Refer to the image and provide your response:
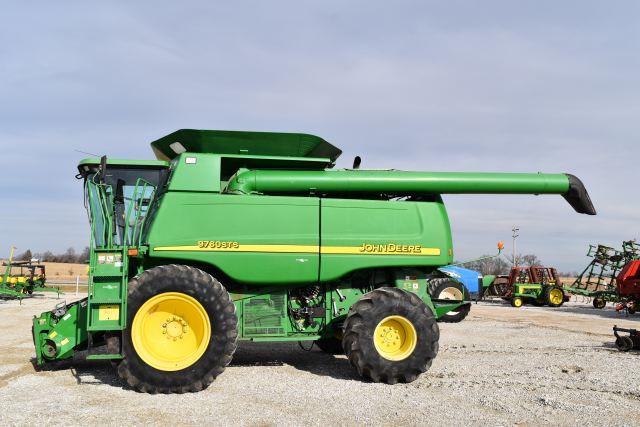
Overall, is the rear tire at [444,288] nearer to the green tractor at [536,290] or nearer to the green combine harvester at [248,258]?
the green combine harvester at [248,258]

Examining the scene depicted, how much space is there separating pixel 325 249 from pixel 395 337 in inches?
62.9

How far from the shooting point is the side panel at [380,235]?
795cm

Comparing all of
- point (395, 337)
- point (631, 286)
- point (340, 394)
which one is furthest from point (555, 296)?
point (340, 394)

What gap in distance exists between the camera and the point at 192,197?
7.59m

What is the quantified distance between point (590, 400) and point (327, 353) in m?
4.65

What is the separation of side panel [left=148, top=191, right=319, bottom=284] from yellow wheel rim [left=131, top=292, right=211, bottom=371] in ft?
2.07

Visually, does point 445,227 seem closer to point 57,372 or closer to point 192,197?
point 192,197

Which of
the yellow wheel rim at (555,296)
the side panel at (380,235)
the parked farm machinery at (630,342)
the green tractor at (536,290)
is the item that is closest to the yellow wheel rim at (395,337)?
the side panel at (380,235)

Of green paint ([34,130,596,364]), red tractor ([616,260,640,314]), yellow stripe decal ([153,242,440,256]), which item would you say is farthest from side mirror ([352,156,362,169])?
red tractor ([616,260,640,314])

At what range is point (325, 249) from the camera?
7.89m

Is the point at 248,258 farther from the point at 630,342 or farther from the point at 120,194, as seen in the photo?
the point at 630,342

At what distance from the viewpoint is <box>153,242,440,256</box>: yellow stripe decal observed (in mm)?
7512

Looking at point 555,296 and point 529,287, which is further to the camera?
point 529,287

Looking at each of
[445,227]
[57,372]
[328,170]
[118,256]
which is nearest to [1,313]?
[57,372]
